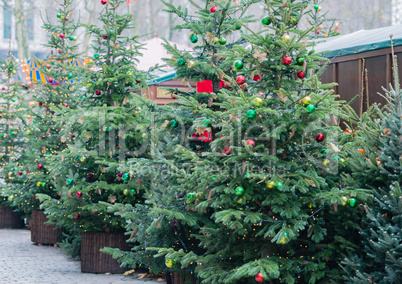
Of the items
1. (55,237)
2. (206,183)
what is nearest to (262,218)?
(206,183)

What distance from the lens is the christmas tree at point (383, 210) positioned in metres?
4.44

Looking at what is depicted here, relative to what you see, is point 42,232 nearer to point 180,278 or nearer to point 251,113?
point 180,278

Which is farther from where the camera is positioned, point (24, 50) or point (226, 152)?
point (24, 50)

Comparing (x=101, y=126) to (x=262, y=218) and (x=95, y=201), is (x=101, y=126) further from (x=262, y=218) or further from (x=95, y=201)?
(x=262, y=218)

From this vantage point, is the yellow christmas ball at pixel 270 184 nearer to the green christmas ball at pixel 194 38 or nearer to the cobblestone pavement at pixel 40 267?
the green christmas ball at pixel 194 38

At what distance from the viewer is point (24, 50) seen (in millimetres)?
31234

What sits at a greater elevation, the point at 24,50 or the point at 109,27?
the point at 24,50

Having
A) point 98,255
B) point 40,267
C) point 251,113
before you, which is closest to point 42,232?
point 40,267

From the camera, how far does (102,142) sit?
8.16 m

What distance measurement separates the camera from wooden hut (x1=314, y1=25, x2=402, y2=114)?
740cm

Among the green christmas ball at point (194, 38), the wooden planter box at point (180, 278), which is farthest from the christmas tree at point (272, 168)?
the green christmas ball at point (194, 38)

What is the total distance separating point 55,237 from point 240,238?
6.68 m

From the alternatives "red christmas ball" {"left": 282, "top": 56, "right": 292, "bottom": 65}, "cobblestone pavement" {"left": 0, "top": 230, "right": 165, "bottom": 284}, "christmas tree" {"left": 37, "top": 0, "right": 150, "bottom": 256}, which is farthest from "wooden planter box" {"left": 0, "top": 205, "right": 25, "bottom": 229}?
"red christmas ball" {"left": 282, "top": 56, "right": 292, "bottom": 65}

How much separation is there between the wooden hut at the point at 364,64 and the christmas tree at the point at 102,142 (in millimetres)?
3318
